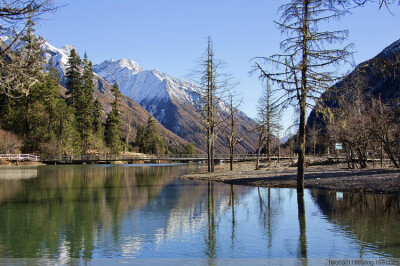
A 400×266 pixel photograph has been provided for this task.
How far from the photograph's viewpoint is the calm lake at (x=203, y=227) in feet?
29.0

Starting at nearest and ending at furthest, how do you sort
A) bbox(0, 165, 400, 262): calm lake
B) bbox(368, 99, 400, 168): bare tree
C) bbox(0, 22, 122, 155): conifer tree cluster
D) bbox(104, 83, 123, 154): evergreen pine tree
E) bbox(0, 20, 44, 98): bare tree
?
1. bbox(0, 165, 400, 262): calm lake
2. bbox(0, 20, 44, 98): bare tree
3. bbox(368, 99, 400, 168): bare tree
4. bbox(0, 22, 122, 155): conifer tree cluster
5. bbox(104, 83, 123, 154): evergreen pine tree

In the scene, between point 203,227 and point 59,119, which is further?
point 59,119

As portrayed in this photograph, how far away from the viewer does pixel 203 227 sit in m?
Result: 11.8

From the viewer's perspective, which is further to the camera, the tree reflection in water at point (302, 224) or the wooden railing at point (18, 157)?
the wooden railing at point (18, 157)

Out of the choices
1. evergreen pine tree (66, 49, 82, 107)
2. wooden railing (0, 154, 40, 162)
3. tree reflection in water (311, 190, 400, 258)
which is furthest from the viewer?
evergreen pine tree (66, 49, 82, 107)

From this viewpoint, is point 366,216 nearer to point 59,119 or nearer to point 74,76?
point 59,119

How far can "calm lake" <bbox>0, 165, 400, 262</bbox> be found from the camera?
8844 mm

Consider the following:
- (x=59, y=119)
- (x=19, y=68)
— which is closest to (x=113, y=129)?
(x=59, y=119)

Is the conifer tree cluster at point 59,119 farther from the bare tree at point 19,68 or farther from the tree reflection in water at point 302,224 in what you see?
the bare tree at point 19,68

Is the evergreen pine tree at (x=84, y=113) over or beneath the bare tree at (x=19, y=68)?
over

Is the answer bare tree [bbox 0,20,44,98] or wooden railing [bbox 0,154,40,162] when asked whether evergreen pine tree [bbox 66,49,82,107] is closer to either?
wooden railing [bbox 0,154,40,162]

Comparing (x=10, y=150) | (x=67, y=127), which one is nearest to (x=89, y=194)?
(x=10, y=150)

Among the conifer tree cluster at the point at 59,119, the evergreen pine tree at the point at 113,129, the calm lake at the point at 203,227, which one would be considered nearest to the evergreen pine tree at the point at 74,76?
the conifer tree cluster at the point at 59,119

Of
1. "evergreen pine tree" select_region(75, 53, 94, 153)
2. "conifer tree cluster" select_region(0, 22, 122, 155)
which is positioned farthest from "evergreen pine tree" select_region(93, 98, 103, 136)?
"evergreen pine tree" select_region(75, 53, 94, 153)
